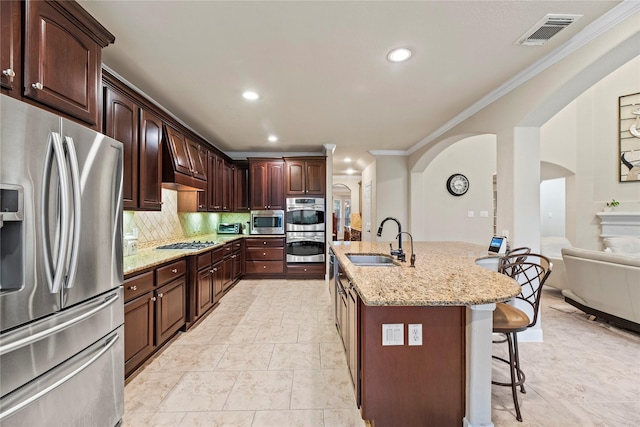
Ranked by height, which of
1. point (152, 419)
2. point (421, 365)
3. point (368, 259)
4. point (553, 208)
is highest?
point (553, 208)

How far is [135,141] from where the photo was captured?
2.39 m

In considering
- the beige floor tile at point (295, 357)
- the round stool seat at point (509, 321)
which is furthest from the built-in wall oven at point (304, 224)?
the round stool seat at point (509, 321)

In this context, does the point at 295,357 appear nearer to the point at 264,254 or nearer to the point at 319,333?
the point at 319,333

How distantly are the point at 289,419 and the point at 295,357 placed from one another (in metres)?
0.71

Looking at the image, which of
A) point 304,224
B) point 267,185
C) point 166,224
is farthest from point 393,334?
point 267,185

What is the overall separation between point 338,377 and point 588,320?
3.26 meters

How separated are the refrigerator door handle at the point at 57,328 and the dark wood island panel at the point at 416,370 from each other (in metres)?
1.46

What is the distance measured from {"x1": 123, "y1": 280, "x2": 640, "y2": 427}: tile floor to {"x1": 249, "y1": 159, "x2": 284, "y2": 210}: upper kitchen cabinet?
2466 millimetres

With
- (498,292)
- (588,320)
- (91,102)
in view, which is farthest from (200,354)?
(588,320)

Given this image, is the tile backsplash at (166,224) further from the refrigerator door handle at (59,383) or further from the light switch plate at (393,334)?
the light switch plate at (393,334)

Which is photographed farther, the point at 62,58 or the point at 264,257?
the point at 264,257

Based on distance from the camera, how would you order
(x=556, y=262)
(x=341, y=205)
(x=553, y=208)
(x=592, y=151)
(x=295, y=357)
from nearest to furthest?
1. (x=295, y=357)
2. (x=556, y=262)
3. (x=592, y=151)
4. (x=553, y=208)
5. (x=341, y=205)

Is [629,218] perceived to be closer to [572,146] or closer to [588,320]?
[572,146]

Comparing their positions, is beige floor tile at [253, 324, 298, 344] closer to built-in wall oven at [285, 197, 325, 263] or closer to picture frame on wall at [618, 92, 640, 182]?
built-in wall oven at [285, 197, 325, 263]
